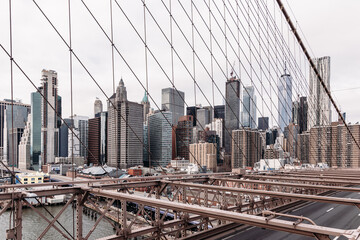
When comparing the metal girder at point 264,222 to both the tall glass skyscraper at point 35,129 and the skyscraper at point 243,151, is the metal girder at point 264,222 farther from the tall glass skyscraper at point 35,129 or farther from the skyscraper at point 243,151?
the tall glass skyscraper at point 35,129

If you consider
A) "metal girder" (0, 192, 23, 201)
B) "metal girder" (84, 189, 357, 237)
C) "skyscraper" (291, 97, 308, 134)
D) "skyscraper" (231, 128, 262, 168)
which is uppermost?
"skyscraper" (291, 97, 308, 134)

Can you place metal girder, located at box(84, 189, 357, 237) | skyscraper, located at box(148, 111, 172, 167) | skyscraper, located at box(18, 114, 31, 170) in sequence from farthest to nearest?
skyscraper, located at box(18, 114, 31, 170) → skyscraper, located at box(148, 111, 172, 167) → metal girder, located at box(84, 189, 357, 237)

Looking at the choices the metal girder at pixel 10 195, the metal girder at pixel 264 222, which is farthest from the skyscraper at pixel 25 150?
the metal girder at pixel 264 222

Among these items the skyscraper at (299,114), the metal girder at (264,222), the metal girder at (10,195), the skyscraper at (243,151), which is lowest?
the skyscraper at (243,151)

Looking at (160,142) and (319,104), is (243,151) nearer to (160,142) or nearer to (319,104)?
(160,142)

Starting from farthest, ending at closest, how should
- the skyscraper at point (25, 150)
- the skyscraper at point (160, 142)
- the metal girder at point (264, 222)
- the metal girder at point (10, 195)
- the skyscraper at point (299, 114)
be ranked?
the skyscraper at point (25, 150), the skyscraper at point (160, 142), the skyscraper at point (299, 114), the metal girder at point (10, 195), the metal girder at point (264, 222)

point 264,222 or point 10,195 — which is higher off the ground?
point 264,222

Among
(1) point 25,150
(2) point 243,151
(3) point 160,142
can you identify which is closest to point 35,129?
(1) point 25,150

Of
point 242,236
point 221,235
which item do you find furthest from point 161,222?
point 242,236

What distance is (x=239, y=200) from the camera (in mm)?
13703

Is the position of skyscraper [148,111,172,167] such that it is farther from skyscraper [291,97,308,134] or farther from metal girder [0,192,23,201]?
metal girder [0,192,23,201]

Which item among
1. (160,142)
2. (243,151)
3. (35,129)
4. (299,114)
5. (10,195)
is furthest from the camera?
(35,129)

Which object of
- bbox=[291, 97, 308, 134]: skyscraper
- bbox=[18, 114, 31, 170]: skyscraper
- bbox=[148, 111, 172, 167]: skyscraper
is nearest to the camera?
bbox=[291, 97, 308, 134]: skyscraper

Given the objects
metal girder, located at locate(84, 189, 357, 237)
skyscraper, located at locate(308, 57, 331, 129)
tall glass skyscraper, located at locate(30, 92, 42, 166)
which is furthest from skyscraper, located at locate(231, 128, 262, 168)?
metal girder, located at locate(84, 189, 357, 237)
